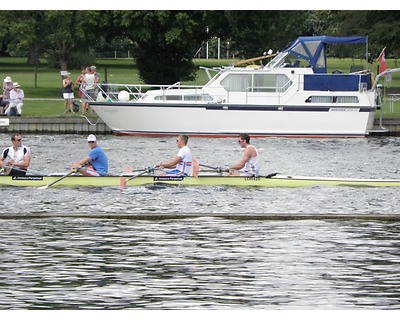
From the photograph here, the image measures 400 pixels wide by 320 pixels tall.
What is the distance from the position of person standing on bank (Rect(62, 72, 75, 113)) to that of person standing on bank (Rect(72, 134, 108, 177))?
17.9 metres

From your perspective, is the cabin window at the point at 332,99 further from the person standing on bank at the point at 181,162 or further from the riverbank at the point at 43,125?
the person standing on bank at the point at 181,162

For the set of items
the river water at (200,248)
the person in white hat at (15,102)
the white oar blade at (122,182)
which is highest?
the person in white hat at (15,102)

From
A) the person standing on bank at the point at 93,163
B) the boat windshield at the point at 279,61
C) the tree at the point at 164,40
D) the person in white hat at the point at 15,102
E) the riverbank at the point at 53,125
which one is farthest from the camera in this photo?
the tree at the point at 164,40

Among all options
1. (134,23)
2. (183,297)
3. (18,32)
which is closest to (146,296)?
(183,297)

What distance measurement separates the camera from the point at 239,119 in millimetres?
46375

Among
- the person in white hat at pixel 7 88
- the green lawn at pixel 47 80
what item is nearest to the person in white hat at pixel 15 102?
the person in white hat at pixel 7 88

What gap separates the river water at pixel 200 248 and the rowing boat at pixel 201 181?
0.67ft

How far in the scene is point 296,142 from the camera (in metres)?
45.6

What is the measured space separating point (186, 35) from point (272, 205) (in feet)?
99.1

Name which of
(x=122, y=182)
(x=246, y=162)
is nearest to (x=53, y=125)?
(x=122, y=182)

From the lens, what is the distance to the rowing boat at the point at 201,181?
2788 centimetres

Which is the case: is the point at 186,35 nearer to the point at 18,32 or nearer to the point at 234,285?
the point at 18,32

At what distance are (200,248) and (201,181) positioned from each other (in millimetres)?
6905

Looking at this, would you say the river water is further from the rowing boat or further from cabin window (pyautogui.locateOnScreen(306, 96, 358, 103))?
cabin window (pyautogui.locateOnScreen(306, 96, 358, 103))
